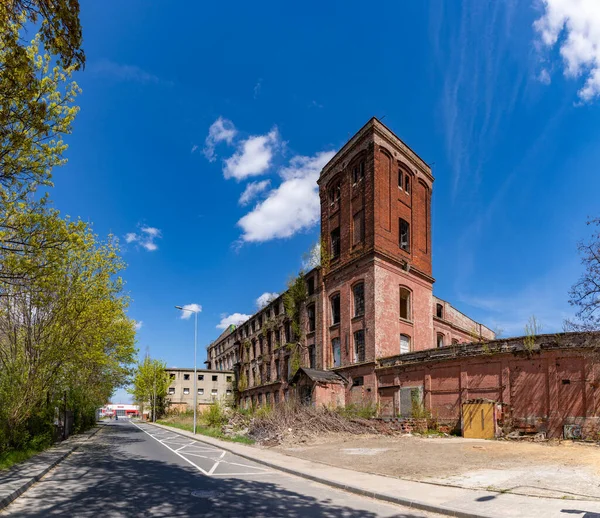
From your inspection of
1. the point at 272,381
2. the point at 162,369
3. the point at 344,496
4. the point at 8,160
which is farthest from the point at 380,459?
the point at 162,369

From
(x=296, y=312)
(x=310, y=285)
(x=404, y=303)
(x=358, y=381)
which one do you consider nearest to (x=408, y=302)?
(x=404, y=303)

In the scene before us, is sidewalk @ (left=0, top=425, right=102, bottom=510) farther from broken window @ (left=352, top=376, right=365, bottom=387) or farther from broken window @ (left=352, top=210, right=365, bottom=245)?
broken window @ (left=352, top=210, right=365, bottom=245)

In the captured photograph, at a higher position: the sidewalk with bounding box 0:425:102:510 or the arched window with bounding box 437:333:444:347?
the arched window with bounding box 437:333:444:347

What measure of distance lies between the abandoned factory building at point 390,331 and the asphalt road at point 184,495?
42.6 feet

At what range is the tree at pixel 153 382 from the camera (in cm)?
6788

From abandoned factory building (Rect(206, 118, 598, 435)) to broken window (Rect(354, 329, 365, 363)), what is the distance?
0.24 ft

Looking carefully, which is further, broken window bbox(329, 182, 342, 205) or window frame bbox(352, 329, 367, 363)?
broken window bbox(329, 182, 342, 205)

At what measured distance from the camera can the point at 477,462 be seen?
13992 mm

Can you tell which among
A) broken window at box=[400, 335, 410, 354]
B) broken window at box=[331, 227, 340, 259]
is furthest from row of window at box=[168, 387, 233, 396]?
broken window at box=[400, 335, 410, 354]

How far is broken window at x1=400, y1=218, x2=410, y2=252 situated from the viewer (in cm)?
3594

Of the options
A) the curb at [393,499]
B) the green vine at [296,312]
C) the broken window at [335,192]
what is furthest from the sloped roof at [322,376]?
the curb at [393,499]

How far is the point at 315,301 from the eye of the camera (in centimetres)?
3850

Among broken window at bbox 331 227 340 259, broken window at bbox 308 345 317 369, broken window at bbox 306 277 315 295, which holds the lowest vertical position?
broken window at bbox 308 345 317 369

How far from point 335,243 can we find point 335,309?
5361 mm
